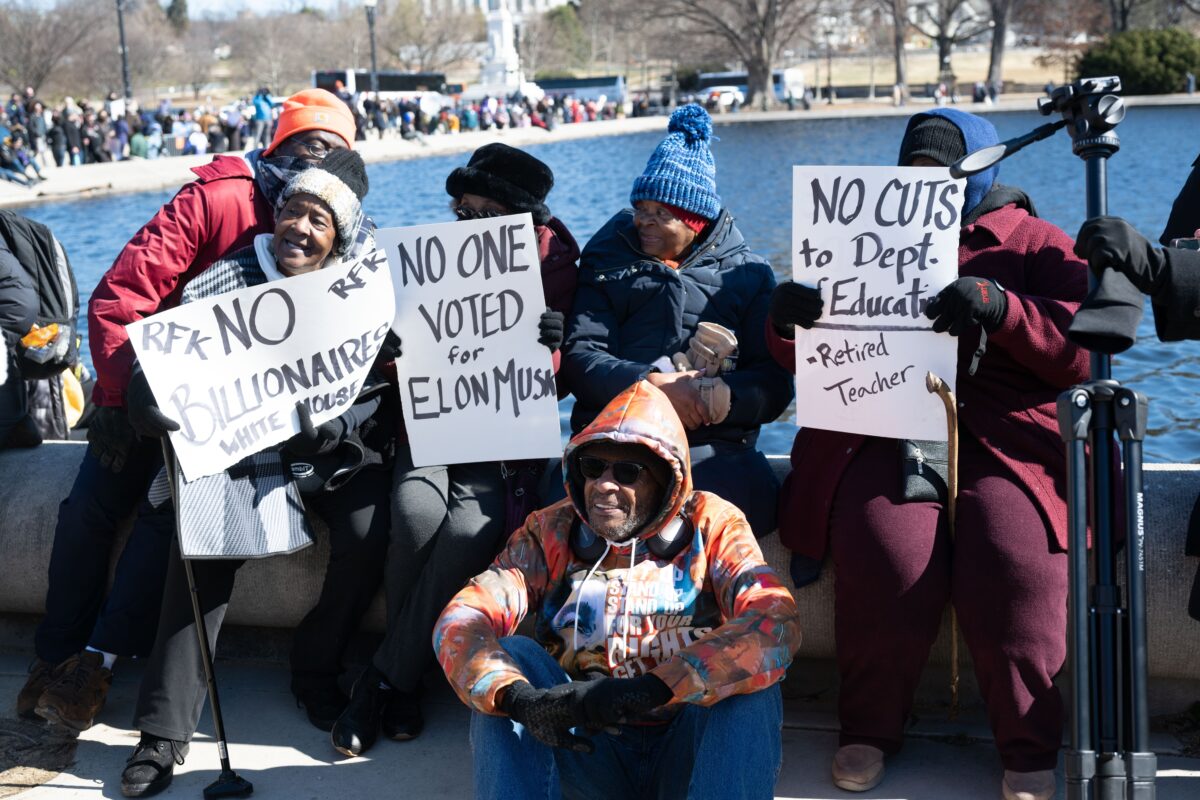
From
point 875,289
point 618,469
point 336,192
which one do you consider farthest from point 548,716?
point 336,192

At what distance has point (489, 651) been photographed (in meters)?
3.27

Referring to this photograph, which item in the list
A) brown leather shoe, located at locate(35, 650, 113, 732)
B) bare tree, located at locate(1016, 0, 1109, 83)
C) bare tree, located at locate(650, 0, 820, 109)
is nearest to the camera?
brown leather shoe, located at locate(35, 650, 113, 732)

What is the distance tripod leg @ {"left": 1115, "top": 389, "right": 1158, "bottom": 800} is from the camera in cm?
292

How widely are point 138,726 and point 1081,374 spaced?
9.52ft

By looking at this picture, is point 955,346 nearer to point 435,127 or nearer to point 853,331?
point 853,331

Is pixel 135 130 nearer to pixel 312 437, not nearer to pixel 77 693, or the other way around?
pixel 77 693

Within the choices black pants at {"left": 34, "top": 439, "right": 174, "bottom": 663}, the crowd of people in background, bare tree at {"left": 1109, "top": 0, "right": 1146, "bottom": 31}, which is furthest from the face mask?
bare tree at {"left": 1109, "top": 0, "right": 1146, "bottom": 31}

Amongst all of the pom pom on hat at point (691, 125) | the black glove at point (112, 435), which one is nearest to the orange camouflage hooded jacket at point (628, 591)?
the pom pom on hat at point (691, 125)

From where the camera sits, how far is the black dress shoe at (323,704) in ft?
14.5

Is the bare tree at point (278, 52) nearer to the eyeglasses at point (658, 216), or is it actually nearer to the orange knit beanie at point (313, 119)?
the orange knit beanie at point (313, 119)

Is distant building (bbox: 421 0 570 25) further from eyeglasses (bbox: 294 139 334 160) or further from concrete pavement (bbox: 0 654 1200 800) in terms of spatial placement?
concrete pavement (bbox: 0 654 1200 800)

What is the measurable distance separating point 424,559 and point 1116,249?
7.53 ft

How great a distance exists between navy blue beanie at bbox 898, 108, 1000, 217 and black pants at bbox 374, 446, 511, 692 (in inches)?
65.9

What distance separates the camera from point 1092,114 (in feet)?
10.1
